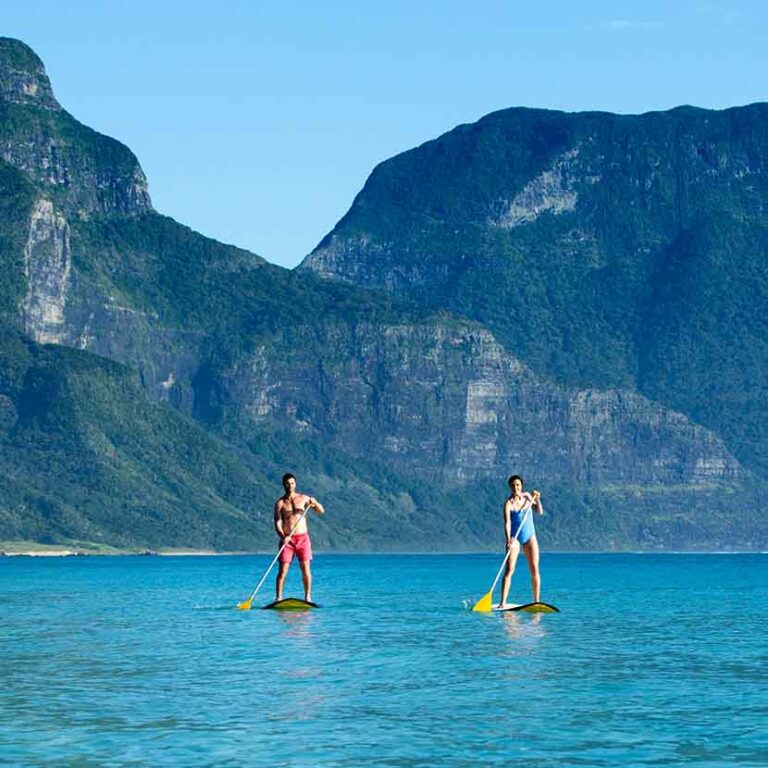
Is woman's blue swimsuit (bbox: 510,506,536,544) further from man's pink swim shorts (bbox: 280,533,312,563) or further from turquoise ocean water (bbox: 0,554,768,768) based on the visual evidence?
man's pink swim shorts (bbox: 280,533,312,563)

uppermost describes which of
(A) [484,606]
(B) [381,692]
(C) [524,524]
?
(C) [524,524]

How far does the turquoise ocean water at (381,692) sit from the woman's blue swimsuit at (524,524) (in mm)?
2654

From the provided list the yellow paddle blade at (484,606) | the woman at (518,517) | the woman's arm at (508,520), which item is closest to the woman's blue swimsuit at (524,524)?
the woman at (518,517)

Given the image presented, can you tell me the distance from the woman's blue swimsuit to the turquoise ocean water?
2.65 meters

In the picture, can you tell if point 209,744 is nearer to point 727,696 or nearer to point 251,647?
point 727,696

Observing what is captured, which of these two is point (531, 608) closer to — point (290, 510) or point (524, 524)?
point (524, 524)

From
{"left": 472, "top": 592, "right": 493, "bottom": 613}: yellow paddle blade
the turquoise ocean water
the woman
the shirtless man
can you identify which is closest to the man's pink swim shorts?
the shirtless man

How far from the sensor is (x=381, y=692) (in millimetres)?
41625

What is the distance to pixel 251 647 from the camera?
173 ft

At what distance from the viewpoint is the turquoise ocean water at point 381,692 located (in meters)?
33.1

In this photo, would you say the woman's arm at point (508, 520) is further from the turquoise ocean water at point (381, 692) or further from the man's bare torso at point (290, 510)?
the man's bare torso at point (290, 510)

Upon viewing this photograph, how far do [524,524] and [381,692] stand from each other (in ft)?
56.5

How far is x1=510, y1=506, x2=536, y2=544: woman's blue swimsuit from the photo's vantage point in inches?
2282

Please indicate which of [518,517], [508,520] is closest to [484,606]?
[518,517]
